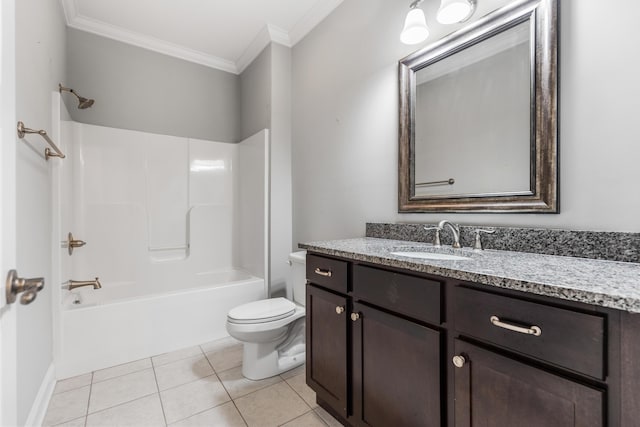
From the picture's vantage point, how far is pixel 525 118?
3.95ft

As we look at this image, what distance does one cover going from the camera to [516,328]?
74 centimetres

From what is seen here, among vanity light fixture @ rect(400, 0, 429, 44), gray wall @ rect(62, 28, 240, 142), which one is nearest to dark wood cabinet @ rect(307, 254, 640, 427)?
vanity light fixture @ rect(400, 0, 429, 44)

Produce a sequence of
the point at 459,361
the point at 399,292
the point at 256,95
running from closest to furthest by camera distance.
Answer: the point at 459,361 < the point at 399,292 < the point at 256,95

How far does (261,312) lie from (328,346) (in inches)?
24.3

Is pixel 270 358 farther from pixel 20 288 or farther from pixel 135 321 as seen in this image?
pixel 20 288

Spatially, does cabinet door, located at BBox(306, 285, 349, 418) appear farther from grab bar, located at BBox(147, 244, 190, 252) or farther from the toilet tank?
grab bar, located at BBox(147, 244, 190, 252)

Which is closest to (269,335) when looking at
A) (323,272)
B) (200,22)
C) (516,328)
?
(323,272)

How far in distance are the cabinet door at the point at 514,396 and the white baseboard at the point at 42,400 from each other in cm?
186

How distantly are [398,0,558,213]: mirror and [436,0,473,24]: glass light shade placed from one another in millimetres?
64

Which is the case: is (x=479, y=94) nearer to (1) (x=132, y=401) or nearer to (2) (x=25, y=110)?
(2) (x=25, y=110)

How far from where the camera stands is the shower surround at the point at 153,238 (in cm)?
204

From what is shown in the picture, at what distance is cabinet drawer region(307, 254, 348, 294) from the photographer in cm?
132

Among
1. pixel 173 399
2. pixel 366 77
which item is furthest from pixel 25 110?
pixel 366 77

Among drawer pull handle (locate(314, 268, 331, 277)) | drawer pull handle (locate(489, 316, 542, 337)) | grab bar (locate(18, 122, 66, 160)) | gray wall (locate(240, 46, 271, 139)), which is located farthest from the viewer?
gray wall (locate(240, 46, 271, 139))
